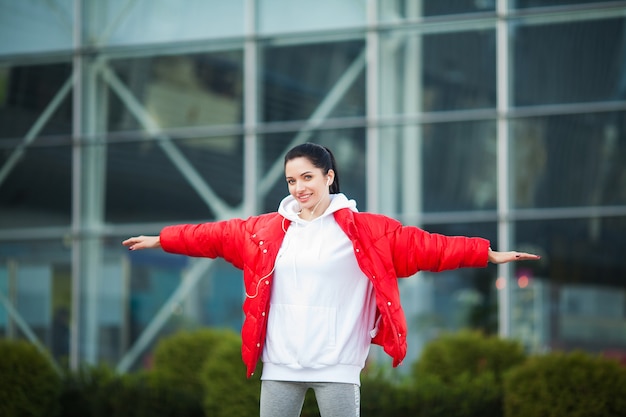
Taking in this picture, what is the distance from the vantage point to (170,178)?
581 inches

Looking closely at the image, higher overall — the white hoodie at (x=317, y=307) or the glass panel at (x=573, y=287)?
the glass panel at (x=573, y=287)

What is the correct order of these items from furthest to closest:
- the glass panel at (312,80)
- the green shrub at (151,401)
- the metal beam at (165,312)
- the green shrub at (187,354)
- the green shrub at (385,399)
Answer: the metal beam at (165,312)
the glass panel at (312,80)
the green shrub at (187,354)
the green shrub at (151,401)
the green shrub at (385,399)

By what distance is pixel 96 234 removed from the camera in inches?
593

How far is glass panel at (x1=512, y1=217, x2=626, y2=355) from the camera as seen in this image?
13195 mm

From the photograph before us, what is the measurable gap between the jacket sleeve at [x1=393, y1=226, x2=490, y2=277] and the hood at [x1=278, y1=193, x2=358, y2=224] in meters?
0.28

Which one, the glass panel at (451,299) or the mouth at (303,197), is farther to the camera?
the glass panel at (451,299)

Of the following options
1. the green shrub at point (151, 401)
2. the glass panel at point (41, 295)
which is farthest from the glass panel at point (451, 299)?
the glass panel at point (41, 295)

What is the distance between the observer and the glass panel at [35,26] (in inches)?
Result: 605

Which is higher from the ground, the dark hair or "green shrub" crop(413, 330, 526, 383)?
the dark hair

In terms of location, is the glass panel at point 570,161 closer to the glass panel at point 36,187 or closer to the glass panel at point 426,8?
the glass panel at point 426,8

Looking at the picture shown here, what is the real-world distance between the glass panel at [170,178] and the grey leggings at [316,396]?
30.1ft

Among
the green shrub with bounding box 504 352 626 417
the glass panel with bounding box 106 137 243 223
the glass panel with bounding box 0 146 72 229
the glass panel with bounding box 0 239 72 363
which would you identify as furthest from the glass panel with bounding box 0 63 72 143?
the green shrub with bounding box 504 352 626 417

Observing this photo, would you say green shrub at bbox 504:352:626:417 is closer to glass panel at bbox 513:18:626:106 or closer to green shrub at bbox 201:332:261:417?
green shrub at bbox 201:332:261:417

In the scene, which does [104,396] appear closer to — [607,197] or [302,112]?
[302,112]
